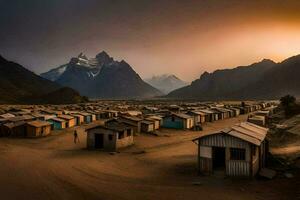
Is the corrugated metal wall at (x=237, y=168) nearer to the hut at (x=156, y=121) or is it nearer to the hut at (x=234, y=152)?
the hut at (x=234, y=152)

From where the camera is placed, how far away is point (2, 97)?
654ft

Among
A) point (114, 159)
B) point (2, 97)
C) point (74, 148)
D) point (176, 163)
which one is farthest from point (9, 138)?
point (2, 97)

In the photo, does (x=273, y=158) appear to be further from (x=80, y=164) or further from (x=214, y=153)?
(x=80, y=164)

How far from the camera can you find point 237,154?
2948cm

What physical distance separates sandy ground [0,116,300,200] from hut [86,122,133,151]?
175 cm

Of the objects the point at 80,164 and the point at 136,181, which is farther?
the point at 80,164

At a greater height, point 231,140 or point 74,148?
point 231,140

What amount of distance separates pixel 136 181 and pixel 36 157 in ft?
53.4

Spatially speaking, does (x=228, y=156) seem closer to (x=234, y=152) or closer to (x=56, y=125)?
(x=234, y=152)

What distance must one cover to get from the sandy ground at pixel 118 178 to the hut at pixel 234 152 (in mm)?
992

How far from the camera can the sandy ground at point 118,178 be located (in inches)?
998

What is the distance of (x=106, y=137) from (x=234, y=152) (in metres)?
20.5

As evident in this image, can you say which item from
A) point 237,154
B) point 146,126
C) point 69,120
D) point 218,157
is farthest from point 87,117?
point 237,154

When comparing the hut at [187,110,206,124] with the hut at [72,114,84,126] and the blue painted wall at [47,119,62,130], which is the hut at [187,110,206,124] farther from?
the blue painted wall at [47,119,62,130]
